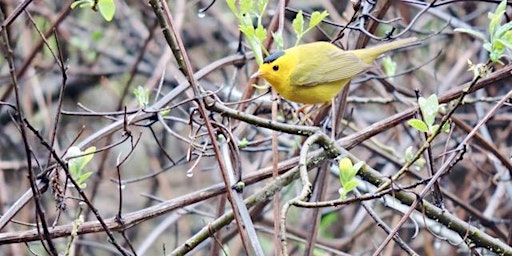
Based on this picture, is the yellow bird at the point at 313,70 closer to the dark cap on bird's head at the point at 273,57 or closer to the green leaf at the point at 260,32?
the dark cap on bird's head at the point at 273,57

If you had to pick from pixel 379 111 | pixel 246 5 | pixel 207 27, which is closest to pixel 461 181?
pixel 379 111

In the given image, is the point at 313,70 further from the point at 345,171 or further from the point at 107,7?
the point at 107,7

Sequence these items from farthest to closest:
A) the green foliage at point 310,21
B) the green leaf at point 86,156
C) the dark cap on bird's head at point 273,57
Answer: the dark cap on bird's head at point 273,57, the green foliage at point 310,21, the green leaf at point 86,156

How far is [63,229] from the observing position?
1.85 m

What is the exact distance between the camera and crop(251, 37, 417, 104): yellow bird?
220 centimetres

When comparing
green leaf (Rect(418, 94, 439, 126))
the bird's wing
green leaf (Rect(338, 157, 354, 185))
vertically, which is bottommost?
green leaf (Rect(338, 157, 354, 185))

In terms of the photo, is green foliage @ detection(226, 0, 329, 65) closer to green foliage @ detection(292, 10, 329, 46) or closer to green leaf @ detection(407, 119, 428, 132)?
green foliage @ detection(292, 10, 329, 46)

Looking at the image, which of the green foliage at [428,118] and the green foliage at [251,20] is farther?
the green foliage at [251,20]

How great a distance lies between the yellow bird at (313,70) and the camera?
2.20m

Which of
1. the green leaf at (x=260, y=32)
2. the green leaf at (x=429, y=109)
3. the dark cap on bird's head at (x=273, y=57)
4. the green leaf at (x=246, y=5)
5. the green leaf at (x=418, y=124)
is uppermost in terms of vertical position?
the dark cap on bird's head at (x=273, y=57)

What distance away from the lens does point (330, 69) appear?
7.48ft

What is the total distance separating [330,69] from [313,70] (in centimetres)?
7

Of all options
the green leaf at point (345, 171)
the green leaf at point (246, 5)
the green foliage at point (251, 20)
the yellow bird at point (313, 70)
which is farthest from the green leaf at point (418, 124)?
the yellow bird at point (313, 70)

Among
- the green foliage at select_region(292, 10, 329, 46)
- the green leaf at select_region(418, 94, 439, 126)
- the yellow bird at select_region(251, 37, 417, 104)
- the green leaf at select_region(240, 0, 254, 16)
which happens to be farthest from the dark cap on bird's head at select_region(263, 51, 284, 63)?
the green leaf at select_region(418, 94, 439, 126)
